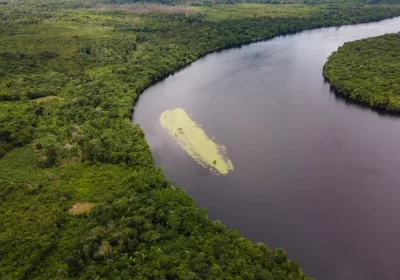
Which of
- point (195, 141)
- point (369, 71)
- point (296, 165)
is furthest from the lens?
point (369, 71)

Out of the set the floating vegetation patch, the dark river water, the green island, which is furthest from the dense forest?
the green island

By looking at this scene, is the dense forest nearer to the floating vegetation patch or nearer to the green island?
the floating vegetation patch

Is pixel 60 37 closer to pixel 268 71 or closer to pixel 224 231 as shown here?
pixel 268 71

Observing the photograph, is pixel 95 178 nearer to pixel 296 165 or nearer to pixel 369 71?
pixel 296 165

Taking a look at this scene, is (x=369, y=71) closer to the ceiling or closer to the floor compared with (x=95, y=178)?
closer to the ceiling

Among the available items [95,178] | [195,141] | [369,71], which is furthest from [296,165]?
[369,71]

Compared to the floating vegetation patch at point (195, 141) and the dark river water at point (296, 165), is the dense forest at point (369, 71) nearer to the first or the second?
the dark river water at point (296, 165)

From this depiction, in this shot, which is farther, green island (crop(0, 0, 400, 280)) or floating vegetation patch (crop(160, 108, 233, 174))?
floating vegetation patch (crop(160, 108, 233, 174))

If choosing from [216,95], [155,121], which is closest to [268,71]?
[216,95]

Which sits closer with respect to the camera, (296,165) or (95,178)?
(95,178)
